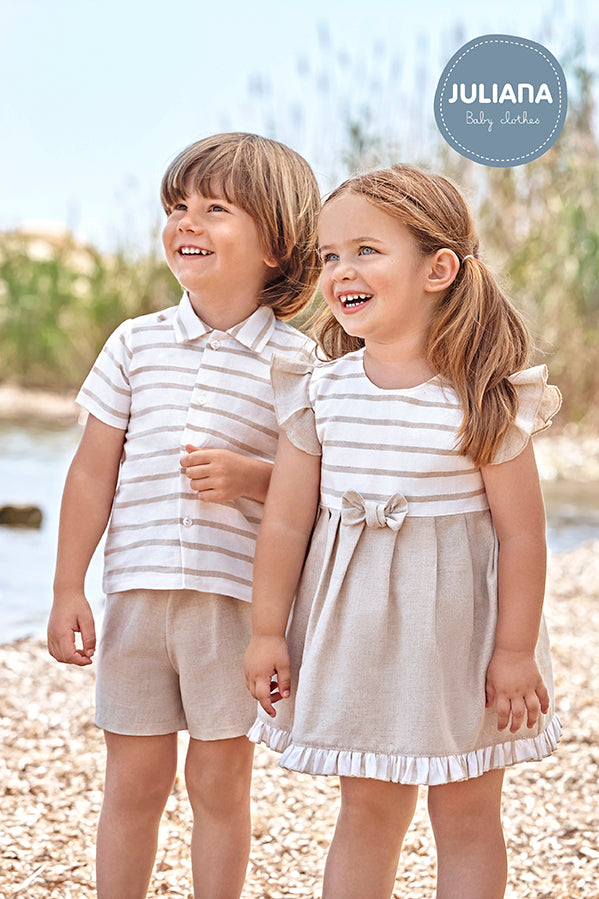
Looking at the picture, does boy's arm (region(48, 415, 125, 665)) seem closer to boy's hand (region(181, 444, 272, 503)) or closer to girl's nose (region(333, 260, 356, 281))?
boy's hand (region(181, 444, 272, 503))

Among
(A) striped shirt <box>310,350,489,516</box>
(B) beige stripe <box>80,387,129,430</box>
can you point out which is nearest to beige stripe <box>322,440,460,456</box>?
(A) striped shirt <box>310,350,489,516</box>

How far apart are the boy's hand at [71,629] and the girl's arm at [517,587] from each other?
0.56m

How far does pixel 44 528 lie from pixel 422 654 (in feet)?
12.7

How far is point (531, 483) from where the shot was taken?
132cm

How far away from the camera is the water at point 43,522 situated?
3639 mm

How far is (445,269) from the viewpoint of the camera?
4.42 feet

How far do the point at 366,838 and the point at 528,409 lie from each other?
0.56m

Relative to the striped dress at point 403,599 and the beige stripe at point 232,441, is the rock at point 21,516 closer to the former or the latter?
the beige stripe at point 232,441

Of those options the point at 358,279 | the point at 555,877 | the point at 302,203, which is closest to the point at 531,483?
the point at 358,279

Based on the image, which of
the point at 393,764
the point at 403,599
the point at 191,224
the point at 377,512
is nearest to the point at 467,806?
the point at 393,764

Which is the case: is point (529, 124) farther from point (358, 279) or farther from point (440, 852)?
point (440, 852)

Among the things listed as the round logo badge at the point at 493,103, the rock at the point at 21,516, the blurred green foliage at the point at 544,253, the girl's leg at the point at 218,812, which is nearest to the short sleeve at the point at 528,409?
the girl's leg at the point at 218,812

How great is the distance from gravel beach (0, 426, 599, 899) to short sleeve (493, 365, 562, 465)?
81 cm

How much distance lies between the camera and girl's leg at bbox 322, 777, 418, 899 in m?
1.31
